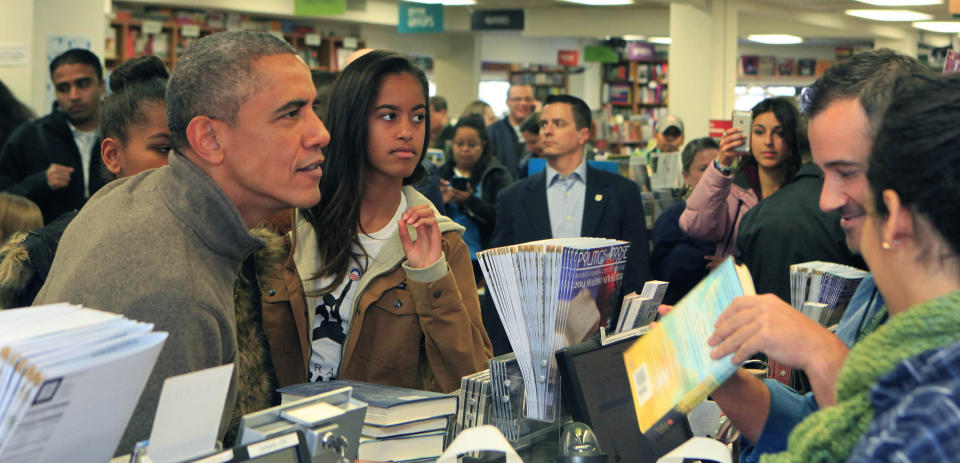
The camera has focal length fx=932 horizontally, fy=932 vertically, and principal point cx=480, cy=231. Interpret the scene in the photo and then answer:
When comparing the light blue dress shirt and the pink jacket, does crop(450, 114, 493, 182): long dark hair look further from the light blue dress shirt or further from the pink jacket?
the pink jacket

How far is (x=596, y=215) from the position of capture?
4824 mm

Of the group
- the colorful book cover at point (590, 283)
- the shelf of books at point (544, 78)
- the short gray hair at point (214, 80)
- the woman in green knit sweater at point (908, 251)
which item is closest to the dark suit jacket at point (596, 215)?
the colorful book cover at point (590, 283)

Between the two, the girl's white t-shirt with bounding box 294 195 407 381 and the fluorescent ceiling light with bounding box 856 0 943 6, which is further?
the fluorescent ceiling light with bounding box 856 0 943 6

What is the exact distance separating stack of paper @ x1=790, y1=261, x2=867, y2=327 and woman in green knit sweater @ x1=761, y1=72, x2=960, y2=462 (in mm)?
967

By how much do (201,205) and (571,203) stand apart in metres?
3.49

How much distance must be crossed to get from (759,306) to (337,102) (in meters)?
1.48

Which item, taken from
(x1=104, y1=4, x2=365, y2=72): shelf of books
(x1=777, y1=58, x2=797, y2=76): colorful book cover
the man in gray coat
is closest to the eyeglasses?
(x1=104, y1=4, x2=365, y2=72): shelf of books

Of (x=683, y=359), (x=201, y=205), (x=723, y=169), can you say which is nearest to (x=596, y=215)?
(x=723, y=169)

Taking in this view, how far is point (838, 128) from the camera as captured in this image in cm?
166

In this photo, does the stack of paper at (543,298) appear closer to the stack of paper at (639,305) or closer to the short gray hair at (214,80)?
the stack of paper at (639,305)

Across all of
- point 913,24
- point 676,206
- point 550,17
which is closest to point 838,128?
point 676,206

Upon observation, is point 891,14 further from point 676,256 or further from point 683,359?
point 683,359

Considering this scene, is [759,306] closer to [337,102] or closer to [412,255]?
[412,255]

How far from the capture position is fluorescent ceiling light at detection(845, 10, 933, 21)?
12500mm
